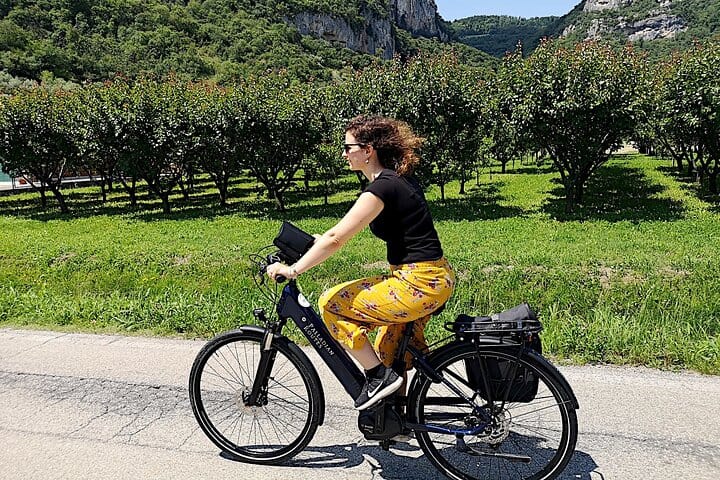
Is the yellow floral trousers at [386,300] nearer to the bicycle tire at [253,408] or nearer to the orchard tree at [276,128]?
the bicycle tire at [253,408]

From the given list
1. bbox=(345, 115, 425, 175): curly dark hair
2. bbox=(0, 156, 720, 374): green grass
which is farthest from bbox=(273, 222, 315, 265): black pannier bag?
bbox=(0, 156, 720, 374): green grass

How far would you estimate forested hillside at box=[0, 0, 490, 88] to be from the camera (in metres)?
80.2

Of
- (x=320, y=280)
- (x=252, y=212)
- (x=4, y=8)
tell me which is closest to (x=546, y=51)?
(x=252, y=212)

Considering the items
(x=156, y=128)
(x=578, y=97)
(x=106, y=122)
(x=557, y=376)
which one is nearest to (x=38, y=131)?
(x=106, y=122)

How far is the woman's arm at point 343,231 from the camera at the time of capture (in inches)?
117

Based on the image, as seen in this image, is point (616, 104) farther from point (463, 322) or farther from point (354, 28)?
point (354, 28)

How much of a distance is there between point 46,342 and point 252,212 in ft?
61.2

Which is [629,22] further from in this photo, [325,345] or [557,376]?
[325,345]

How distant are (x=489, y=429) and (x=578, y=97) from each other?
17.8 m

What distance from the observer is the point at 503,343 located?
3.04 meters

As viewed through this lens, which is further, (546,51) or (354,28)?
(354,28)

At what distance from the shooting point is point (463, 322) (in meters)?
3.11

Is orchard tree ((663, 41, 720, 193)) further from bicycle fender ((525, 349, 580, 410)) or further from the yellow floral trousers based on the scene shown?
the yellow floral trousers

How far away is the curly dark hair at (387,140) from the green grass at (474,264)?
9.05ft
